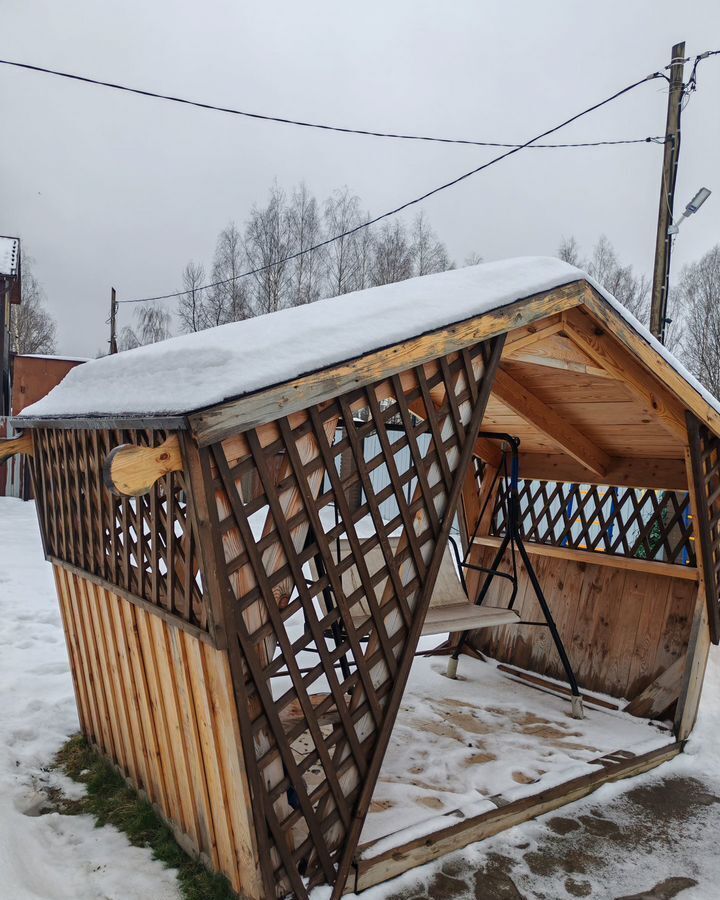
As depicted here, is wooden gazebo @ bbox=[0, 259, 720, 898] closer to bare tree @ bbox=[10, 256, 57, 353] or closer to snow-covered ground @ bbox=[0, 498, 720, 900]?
snow-covered ground @ bbox=[0, 498, 720, 900]

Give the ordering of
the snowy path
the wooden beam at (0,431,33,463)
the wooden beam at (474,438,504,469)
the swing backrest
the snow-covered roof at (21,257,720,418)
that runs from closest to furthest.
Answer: the snow-covered roof at (21,257,720,418) < the snowy path < the wooden beam at (0,431,33,463) < the swing backrest < the wooden beam at (474,438,504,469)

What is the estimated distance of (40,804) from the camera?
264 centimetres

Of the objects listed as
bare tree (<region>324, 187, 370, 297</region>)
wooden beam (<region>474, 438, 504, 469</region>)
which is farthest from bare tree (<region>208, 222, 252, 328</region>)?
wooden beam (<region>474, 438, 504, 469</region>)

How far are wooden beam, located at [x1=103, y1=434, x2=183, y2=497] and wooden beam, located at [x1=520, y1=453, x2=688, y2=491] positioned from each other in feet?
9.78

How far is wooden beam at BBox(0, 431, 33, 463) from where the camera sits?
276cm

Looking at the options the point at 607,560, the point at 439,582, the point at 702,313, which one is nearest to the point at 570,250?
the point at 702,313

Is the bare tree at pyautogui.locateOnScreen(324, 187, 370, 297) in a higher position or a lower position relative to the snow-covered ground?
higher

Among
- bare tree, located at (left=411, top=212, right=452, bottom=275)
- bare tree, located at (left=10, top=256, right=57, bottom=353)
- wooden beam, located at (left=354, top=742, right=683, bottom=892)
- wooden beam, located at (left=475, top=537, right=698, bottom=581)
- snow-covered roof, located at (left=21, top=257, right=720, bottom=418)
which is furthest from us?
bare tree, located at (left=10, top=256, right=57, bottom=353)

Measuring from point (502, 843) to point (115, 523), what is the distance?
1.84 meters

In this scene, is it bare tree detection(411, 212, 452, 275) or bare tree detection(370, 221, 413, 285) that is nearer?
bare tree detection(370, 221, 413, 285)

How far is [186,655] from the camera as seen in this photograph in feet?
6.86

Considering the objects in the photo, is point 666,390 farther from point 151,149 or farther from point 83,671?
point 151,149

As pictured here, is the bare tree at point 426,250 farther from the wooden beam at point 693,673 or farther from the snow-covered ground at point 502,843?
the snow-covered ground at point 502,843

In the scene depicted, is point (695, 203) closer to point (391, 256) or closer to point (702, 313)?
point (391, 256)
